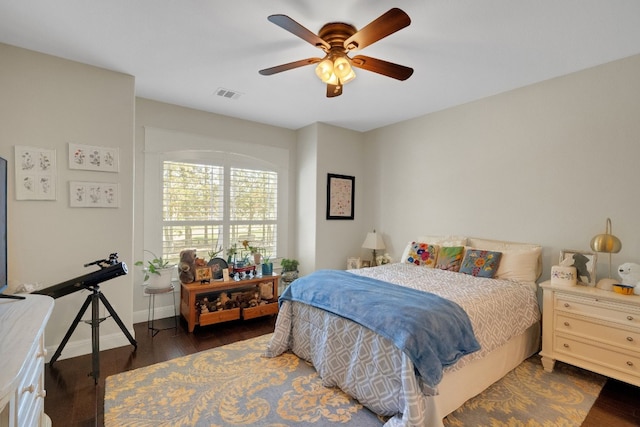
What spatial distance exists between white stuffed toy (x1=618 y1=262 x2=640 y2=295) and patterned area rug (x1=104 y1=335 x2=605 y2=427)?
778 mm

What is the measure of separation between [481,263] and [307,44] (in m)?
2.52

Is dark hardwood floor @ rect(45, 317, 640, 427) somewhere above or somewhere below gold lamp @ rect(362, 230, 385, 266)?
below

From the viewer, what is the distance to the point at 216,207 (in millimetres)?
3996

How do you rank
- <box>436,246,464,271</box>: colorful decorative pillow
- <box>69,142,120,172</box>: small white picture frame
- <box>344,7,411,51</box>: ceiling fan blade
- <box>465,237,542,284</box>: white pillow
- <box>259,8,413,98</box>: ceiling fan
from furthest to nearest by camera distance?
1. <box>436,246,464,271</box>: colorful decorative pillow
2. <box>465,237,542,284</box>: white pillow
3. <box>69,142,120,172</box>: small white picture frame
4. <box>259,8,413,98</box>: ceiling fan
5. <box>344,7,411,51</box>: ceiling fan blade

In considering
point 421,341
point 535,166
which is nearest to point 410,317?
point 421,341

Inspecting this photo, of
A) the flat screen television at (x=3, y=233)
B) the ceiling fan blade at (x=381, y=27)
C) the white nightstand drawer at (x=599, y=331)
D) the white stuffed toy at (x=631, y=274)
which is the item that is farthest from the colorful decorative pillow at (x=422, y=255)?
the flat screen television at (x=3, y=233)

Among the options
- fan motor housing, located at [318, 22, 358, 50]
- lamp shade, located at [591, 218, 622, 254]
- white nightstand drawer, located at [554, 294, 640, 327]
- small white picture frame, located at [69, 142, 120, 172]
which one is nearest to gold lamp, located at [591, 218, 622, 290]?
lamp shade, located at [591, 218, 622, 254]

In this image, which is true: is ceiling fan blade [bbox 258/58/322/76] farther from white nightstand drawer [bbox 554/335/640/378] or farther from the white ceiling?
white nightstand drawer [bbox 554/335/640/378]

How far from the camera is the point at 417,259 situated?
3.48 m

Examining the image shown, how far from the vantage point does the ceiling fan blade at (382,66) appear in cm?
208

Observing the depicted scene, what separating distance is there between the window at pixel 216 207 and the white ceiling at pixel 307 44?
964 mm

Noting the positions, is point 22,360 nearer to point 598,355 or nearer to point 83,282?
point 83,282

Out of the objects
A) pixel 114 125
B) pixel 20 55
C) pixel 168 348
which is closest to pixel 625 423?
pixel 168 348

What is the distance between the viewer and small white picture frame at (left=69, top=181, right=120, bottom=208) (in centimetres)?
266
